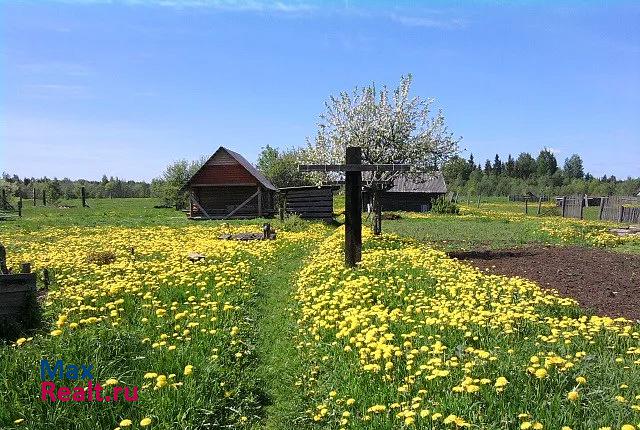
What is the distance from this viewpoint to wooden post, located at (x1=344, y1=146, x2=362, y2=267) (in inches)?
534

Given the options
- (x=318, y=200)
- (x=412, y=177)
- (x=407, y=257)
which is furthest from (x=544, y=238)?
(x=318, y=200)

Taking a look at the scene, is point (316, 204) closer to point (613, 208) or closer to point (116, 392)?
Answer: point (613, 208)

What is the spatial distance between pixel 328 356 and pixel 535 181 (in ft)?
503

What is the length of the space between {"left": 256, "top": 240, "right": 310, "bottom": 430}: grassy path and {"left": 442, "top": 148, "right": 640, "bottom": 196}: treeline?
51.7ft

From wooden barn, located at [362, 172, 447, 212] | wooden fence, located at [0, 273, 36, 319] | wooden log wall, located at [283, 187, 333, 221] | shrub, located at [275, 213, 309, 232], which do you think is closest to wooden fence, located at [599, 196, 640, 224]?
wooden barn, located at [362, 172, 447, 212]

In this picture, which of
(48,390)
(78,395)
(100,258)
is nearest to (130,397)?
(78,395)

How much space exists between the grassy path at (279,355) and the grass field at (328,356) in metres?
0.03

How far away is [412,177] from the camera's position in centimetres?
2328

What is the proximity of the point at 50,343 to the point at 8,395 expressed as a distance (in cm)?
116

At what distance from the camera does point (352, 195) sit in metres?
14.2

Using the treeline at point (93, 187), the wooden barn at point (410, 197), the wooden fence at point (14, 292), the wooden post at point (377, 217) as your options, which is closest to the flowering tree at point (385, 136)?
the wooden post at point (377, 217)

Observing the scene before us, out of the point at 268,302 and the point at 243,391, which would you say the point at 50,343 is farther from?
the point at 268,302

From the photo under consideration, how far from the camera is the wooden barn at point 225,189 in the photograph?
40.2m

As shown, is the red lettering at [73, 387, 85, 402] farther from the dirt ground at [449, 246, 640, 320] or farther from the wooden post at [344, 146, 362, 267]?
the wooden post at [344, 146, 362, 267]
